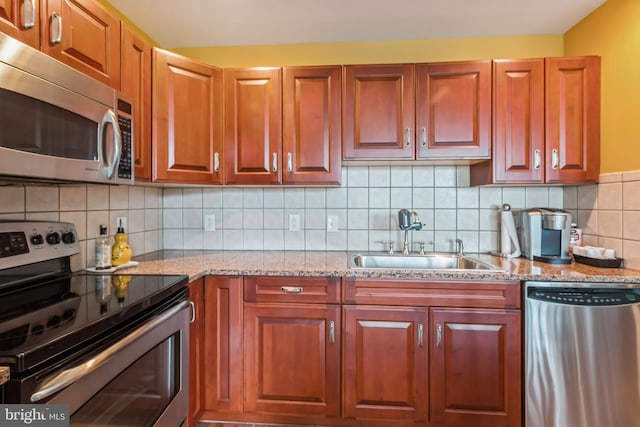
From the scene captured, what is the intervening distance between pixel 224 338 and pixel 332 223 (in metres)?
1.02

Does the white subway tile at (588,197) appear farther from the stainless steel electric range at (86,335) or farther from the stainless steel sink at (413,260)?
the stainless steel electric range at (86,335)

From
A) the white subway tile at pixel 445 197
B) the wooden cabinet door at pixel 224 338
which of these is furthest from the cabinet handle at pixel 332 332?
the white subway tile at pixel 445 197

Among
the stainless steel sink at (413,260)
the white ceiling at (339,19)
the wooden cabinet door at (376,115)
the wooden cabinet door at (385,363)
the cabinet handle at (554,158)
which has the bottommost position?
the wooden cabinet door at (385,363)

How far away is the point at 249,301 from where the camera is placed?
1757 millimetres

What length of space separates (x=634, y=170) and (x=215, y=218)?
8.01ft

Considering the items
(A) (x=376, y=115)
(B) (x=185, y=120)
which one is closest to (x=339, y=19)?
(A) (x=376, y=115)

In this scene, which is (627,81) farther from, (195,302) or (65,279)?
(65,279)

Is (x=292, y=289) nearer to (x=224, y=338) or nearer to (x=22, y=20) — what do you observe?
(x=224, y=338)

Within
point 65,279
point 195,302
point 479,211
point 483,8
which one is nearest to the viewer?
point 65,279

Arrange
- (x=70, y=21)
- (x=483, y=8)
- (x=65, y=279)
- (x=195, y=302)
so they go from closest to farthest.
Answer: (x=70, y=21)
(x=65, y=279)
(x=195, y=302)
(x=483, y=8)

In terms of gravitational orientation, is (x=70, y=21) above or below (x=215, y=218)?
above

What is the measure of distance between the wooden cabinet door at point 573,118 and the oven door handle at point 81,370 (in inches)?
85.4

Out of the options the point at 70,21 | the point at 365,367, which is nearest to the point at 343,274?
the point at 365,367

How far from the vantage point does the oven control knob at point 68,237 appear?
1.52 m
